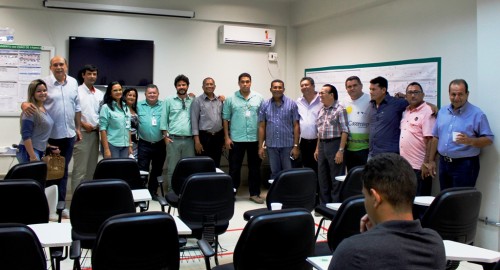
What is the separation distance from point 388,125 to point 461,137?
0.87 meters

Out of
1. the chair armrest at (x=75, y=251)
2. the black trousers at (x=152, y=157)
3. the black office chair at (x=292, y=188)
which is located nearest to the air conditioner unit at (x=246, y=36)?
the black trousers at (x=152, y=157)

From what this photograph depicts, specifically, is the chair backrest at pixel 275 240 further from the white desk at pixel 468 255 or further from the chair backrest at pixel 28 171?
the chair backrest at pixel 28 171

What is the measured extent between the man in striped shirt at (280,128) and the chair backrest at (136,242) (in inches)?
135

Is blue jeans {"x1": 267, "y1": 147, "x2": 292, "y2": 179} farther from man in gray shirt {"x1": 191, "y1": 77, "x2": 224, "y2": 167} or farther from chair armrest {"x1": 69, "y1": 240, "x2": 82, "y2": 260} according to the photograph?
chair armrest {"x1": 69, "y1": 240, "x2": 82, "y2": 260}

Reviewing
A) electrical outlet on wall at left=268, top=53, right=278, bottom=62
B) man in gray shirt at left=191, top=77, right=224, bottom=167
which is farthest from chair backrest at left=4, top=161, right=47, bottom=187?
electrical outlet on wall at left=268, top=53, right=278, bottom=62

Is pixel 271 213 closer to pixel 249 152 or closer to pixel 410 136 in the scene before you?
pixel 410 136

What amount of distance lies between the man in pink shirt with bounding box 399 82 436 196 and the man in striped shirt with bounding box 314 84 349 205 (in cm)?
77

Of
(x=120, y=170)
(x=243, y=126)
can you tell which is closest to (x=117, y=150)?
(x=120, y=170)

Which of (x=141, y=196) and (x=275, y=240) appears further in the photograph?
(x=141, y=196)

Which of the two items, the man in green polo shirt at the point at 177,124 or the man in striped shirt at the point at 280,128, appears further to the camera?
the man in green polo shirt at the point at 177,124

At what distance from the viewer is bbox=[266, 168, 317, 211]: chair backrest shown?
3.27m

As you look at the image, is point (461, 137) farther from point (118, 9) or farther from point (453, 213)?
point (118, 9)

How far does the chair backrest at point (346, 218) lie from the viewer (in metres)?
2.36

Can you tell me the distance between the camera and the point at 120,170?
377 centimetres
